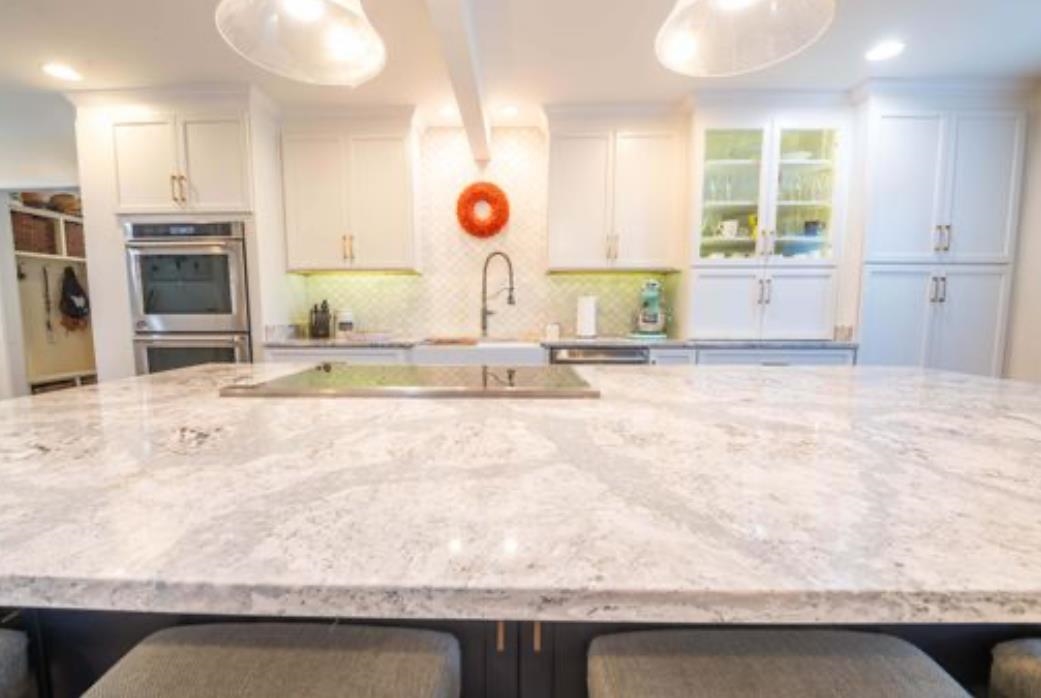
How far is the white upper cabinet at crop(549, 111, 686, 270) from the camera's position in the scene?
125 inches

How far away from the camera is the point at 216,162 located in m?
2.91

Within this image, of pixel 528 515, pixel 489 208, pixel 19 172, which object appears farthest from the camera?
pixel 19 172

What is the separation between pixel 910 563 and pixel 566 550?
13.2 inches

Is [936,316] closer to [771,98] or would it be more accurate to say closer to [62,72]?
[771,98]

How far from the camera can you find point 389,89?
2.87 m

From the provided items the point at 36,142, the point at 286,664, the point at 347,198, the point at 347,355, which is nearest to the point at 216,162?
the point at 347,198

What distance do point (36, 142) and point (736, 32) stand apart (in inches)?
201

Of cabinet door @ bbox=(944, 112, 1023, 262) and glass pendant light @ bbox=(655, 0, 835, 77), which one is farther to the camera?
cabinet door @ bbox=(944, 112, 1023, 262)

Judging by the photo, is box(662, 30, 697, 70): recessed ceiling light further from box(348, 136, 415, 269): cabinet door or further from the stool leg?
box(348, 136, 415, 269): cabinet door

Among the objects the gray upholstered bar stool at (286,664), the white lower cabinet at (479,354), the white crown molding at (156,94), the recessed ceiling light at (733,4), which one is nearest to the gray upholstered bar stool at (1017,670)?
the gray upholstered bar stool at (286,664)

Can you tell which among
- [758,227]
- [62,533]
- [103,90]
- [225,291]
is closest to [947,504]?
[62,533]

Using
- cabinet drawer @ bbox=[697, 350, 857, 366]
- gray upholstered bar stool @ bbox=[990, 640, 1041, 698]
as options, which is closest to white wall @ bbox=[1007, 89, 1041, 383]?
cabinet drawer @ bbox=[697, 350, 857, 366]

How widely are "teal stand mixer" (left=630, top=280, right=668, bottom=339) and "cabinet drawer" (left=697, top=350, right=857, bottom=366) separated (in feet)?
1.28

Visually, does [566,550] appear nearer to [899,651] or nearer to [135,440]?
[899,651]
